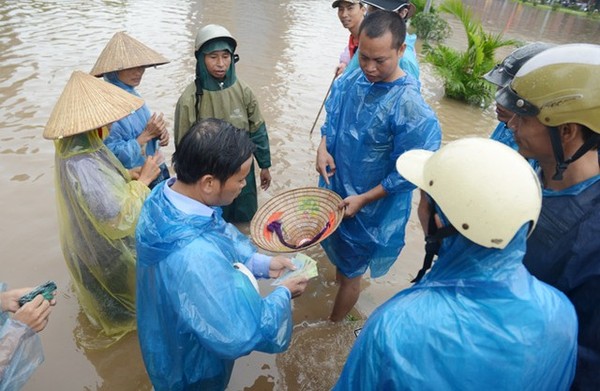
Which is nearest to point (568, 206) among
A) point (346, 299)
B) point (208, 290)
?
point (208, 290)

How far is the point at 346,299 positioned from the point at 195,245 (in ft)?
6.39

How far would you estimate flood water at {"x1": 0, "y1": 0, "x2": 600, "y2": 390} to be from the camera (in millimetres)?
2850

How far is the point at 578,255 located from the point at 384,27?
5.17 ft

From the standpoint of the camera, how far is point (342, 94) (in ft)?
9.16

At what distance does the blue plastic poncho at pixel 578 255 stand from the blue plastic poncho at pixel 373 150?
900mm

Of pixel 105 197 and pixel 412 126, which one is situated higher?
pixel 412 126

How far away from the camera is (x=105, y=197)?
223 centimetres

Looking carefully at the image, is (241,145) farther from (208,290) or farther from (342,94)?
(342,94)

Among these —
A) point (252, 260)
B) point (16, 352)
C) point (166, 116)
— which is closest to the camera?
point (16, 352)

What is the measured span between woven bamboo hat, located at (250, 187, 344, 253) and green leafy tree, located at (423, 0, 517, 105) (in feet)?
22.4

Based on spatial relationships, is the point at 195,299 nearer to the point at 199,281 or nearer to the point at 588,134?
the point at 199,281

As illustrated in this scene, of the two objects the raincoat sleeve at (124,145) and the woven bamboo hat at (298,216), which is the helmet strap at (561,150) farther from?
the raincoat sleeve at (124,145)

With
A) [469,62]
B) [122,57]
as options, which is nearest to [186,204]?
[122,57]

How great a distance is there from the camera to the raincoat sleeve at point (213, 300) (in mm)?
1419
